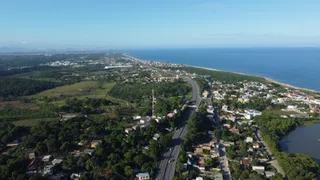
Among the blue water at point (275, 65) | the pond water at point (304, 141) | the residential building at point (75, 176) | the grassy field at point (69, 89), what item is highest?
the blue water at point (275, 65)

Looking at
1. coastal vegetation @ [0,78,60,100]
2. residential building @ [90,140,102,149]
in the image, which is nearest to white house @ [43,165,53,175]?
residential building @ [90,140,102,149]

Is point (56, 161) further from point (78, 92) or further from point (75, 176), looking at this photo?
point (78, 92)

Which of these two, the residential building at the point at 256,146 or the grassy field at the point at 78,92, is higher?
the residential building at the point at 256,146

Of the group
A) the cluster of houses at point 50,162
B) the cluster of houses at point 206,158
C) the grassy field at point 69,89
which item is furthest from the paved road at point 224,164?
the grassy field at point 69,89

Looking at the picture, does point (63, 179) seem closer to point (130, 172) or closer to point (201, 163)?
point (130, 172)

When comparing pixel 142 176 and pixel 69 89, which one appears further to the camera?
pixel 69 89

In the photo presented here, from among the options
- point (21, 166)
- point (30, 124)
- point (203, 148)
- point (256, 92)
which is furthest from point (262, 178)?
point (256, 92)

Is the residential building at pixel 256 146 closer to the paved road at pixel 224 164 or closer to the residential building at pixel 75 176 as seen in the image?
the paved road at pixel 224 164

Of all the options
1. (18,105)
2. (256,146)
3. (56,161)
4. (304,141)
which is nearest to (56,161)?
(56,161)
